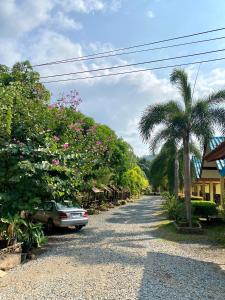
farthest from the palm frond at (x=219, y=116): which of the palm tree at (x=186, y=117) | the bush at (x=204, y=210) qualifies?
the bush at (x=204, y=210)

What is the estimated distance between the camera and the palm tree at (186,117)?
1584 cm

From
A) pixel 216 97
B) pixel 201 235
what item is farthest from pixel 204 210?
pixel 216 97

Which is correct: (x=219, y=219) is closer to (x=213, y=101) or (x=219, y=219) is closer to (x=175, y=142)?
(x=175, y=142)

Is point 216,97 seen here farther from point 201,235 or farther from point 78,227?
point 78,227

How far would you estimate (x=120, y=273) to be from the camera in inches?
307

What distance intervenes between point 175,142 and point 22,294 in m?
12.2

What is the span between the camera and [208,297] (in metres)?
6.24

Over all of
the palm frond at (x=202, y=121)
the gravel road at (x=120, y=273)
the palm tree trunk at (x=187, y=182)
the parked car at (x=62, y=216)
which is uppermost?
the palm frond at (x=202, y=121)

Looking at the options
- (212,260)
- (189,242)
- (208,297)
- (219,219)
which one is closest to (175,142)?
(219,219)

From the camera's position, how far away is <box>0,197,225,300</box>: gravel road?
253 inches

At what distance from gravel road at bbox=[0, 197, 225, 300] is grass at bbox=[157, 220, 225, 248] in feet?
3.47

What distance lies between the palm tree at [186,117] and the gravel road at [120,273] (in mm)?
5597

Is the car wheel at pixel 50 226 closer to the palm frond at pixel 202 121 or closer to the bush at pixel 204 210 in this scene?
the bush at pixel 204 210

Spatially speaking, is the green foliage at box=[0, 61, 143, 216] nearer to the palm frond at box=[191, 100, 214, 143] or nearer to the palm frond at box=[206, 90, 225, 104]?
the palm frond at box=[191, 100, 214, 143]
